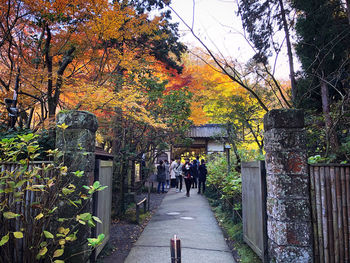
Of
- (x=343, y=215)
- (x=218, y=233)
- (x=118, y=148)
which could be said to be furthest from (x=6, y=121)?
(x=343, y=215)

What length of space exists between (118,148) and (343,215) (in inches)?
276

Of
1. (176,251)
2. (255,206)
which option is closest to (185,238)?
(255,206)

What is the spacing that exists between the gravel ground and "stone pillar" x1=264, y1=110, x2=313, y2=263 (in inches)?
113

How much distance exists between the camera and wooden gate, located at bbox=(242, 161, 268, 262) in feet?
13.4

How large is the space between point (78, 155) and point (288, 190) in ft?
10.5

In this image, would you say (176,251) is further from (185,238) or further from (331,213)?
(185,238)

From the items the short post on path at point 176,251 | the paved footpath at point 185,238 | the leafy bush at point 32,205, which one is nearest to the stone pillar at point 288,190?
the paved footpath at point 185,238

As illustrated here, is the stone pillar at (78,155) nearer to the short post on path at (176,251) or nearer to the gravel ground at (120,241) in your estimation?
the gravel ground at (120,241)

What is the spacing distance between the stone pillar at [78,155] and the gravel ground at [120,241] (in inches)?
34.3

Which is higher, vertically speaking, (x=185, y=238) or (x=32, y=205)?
(x=32, y=205)

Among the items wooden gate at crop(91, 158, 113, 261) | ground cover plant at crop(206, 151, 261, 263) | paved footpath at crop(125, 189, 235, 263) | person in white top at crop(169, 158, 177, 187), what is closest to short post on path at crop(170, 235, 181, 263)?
wooden gate at crop(91, 158, 113, 261)

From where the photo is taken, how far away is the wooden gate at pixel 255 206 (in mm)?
4074

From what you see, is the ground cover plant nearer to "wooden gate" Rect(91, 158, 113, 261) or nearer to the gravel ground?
the gravel ground

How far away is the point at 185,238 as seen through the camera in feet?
19.9
